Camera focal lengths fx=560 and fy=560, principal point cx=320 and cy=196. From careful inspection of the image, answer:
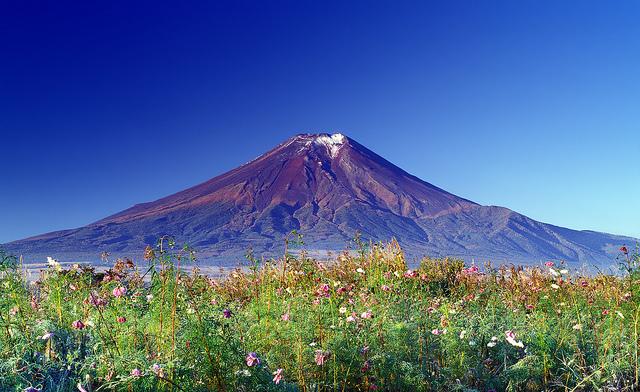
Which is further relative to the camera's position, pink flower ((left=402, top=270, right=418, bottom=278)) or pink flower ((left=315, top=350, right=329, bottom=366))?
pink flower ((left=402, top=270, right=418, bottom=278))

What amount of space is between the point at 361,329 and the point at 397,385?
0.73 m

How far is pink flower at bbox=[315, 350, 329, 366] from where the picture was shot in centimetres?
414

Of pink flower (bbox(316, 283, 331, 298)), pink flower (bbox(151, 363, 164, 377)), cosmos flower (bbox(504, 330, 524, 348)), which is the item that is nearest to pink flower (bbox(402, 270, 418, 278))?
pink flower (bbox(316, 283, 331, 298))

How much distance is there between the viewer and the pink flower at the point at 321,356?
4.14 metres

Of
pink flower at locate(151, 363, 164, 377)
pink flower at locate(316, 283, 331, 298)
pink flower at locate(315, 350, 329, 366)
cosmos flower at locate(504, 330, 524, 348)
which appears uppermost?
pink flower at locate(316, 283, 331, 298)

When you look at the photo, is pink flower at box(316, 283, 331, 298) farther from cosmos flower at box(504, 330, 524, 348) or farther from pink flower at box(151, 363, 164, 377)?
pink flower at box(151, 363, 164, 377)

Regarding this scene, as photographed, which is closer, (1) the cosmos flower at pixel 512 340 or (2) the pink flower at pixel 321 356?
(2) the pink flower at pixel 321 356

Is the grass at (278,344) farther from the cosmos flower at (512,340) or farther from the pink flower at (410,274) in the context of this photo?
the pink flower at (410,274)

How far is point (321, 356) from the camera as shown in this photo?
165 inches

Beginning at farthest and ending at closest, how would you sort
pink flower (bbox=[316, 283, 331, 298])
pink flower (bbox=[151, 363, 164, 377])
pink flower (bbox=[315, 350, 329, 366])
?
1. pink flower (bbox=[316, 283, 331, 298])
2. pink flower (bbox=[315, 350, 329, 366])
3. pink flower (bbox=[151, 363, 164, 377])

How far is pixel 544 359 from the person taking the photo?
5.00m

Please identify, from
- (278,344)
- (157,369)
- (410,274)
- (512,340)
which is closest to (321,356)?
(278,344)

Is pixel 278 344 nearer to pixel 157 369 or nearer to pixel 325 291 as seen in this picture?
pixel 325 291

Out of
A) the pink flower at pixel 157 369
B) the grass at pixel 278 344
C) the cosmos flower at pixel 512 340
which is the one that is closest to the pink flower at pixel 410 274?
the grass at pixel 278 344
